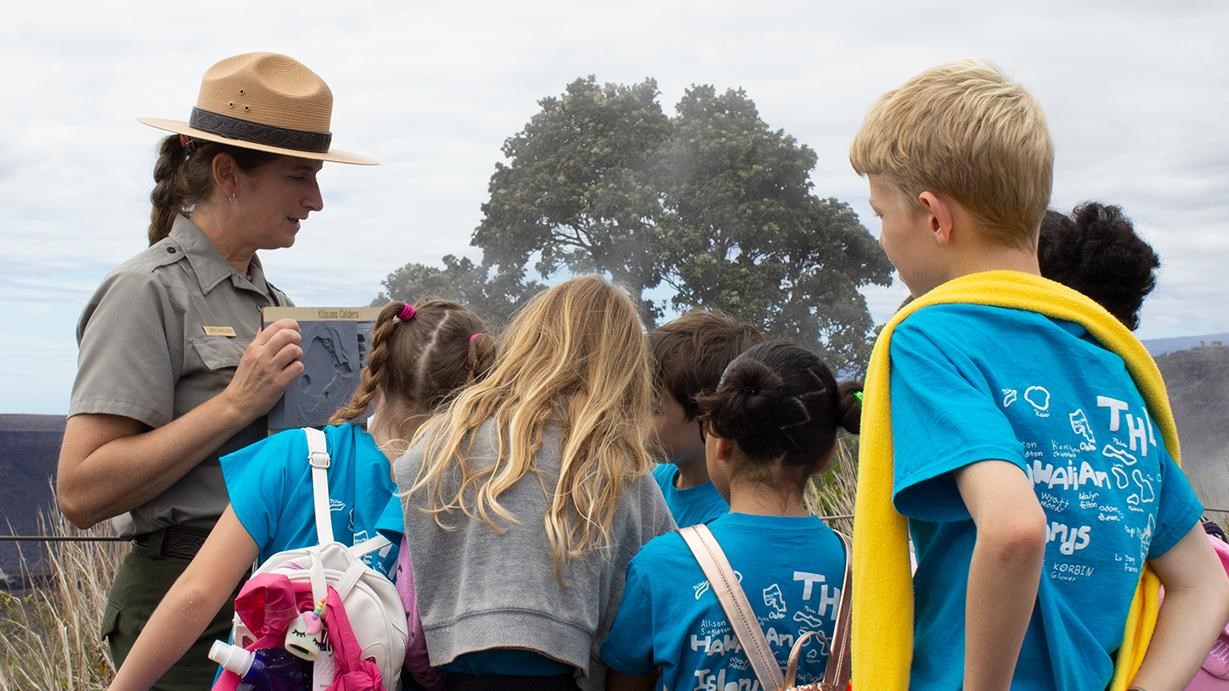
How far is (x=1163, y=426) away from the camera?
156 centimetres

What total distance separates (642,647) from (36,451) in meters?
7.10

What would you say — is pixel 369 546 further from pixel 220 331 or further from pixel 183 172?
pixel 183 172

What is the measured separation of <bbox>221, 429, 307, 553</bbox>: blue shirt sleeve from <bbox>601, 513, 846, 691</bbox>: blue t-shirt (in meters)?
0.68

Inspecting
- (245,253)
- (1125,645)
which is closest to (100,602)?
(245,253)

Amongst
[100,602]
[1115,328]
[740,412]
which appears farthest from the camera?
[100,602]

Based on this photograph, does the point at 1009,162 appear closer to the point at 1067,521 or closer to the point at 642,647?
the point at 1067,521

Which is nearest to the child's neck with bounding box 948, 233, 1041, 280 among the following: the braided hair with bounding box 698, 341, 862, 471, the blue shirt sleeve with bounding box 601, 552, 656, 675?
the braided hair with bounding box 698, 341, 862, 471

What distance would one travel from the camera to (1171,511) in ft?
5.06

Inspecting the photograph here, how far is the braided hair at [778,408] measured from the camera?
6.76 ft

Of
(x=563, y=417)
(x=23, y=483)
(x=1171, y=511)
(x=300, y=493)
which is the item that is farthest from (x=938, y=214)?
(x=23, y=483)

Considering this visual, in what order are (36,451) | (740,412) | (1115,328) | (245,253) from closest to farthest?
(1115,328)
(740,412)
(245,253)
(36,451)

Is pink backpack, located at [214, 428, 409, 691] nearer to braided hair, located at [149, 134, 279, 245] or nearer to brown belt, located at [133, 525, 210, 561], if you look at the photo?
brown belt, located at [133, 525, 210, 561]

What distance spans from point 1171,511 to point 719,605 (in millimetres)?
745

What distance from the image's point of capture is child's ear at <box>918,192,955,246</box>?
1.48 meters
